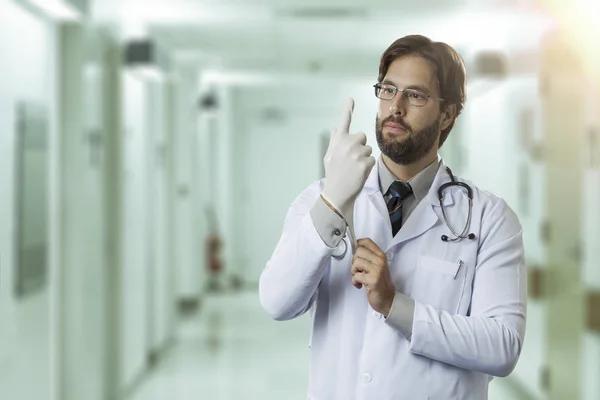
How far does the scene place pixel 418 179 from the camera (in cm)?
124

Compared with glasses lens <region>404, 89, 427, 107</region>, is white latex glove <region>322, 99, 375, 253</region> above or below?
below

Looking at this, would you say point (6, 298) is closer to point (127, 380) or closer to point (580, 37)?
point (127, 380)

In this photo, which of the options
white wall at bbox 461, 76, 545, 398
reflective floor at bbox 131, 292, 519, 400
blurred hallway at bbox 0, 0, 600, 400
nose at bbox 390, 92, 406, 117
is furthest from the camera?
reflective floor at bbox 131, 292, 519, 400

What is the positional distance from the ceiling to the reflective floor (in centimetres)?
196

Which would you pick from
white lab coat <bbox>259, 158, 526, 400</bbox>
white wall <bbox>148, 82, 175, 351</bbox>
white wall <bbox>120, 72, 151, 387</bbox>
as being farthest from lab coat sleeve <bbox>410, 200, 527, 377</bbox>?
white wall <bbox>148, 82, 175, 351</bbox>

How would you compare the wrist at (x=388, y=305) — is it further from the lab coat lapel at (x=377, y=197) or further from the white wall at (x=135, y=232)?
the white wall at (x=135, y=232)

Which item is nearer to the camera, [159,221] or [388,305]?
[388,305]

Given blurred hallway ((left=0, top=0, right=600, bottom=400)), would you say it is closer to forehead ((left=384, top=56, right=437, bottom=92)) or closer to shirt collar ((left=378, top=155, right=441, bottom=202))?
shirt collar ((left=378, top=155, right=441, bottom=202))

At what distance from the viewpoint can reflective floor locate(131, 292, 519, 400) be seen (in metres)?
4.99

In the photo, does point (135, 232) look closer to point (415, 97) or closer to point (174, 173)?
point (174, 173)

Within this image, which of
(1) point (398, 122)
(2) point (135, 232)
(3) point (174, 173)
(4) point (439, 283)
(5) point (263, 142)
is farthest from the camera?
(5) point (263, 142)

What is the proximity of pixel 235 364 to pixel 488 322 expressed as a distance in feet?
15.7

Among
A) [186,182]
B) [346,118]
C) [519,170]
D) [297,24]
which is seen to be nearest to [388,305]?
[346,118]

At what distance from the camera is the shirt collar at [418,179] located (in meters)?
1.23
